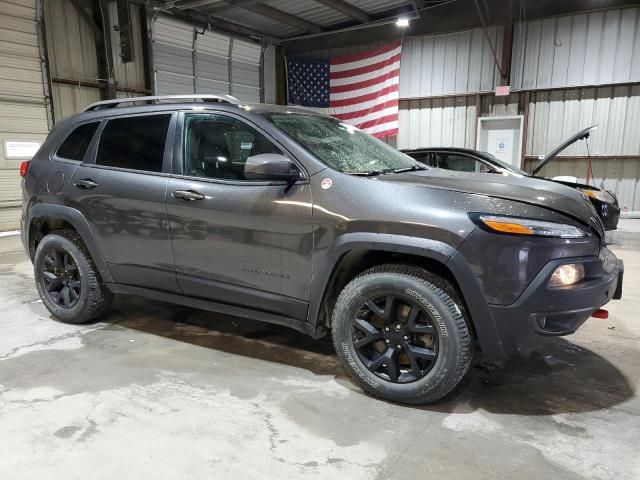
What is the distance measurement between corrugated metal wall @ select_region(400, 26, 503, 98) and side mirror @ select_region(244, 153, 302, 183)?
10081 mm

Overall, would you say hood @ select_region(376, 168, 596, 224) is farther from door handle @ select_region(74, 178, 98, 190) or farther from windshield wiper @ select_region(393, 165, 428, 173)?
door handle @ select_region(74, 178, 98, 190)

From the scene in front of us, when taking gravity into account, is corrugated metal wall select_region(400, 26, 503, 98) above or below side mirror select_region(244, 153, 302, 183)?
above

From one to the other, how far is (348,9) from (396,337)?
421 inches

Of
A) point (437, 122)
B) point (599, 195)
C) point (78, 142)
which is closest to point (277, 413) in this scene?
point (78, 142)

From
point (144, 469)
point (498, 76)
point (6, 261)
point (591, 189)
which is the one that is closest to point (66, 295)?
point (144, 469)

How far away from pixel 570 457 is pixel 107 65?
1069cm

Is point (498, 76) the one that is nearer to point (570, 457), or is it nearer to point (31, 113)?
point (31, 113)

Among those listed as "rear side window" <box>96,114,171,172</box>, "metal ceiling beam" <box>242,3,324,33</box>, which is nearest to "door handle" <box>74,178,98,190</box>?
"rear side window" <box>96,114,171,172</box>

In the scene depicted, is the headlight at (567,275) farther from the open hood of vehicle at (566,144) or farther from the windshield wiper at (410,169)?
the open hood of vehicle at (566,144)

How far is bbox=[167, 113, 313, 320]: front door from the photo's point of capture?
8.61 feet

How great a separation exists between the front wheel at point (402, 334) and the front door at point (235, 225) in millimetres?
319

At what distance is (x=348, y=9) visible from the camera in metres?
11.3

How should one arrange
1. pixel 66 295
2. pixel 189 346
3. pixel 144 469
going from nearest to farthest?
1. pixel 144 469
2. pixel 189 346
3. pixel 66 295

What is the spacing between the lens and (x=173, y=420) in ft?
7.76
